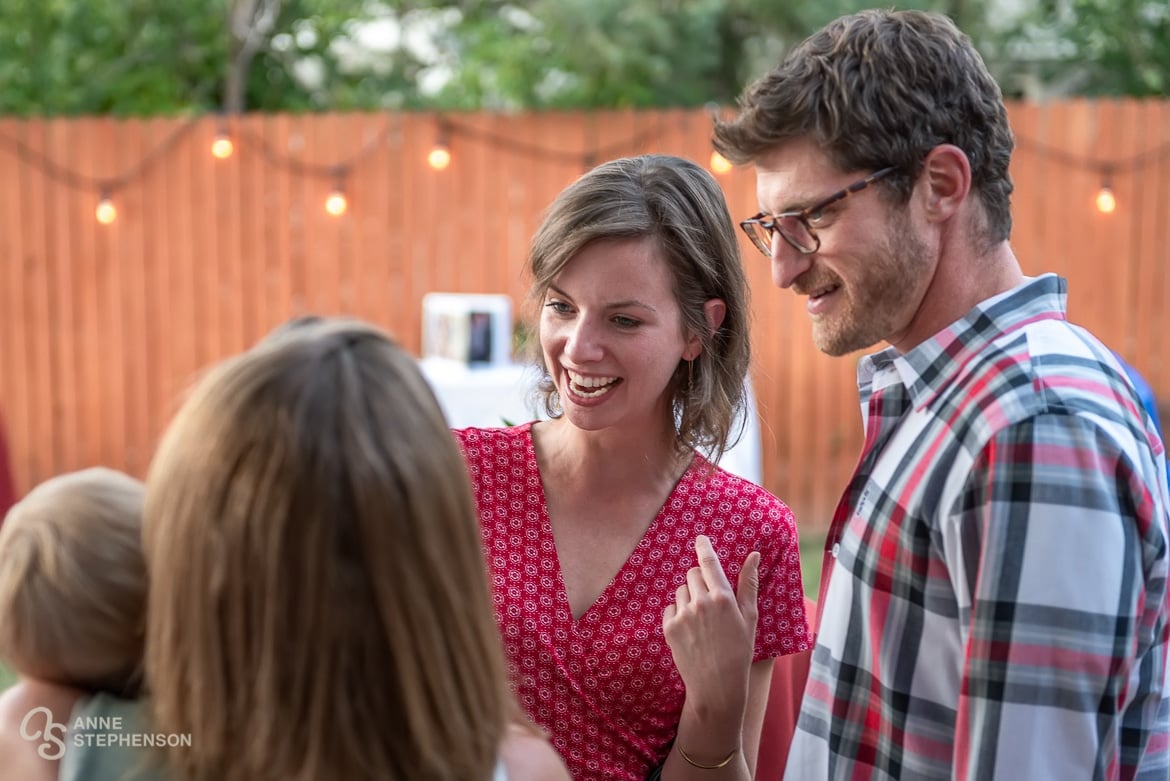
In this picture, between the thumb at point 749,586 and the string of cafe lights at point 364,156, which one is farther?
the string of cafe lights at point 364,156

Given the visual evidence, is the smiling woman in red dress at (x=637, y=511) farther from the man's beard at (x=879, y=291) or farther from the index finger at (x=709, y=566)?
the man's beard at (x=879, y=291)

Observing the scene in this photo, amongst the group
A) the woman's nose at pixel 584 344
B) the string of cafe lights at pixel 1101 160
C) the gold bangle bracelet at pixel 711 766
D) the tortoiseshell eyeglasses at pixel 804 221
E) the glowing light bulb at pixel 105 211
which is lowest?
the gold bangle bracelet at pixel 711 766

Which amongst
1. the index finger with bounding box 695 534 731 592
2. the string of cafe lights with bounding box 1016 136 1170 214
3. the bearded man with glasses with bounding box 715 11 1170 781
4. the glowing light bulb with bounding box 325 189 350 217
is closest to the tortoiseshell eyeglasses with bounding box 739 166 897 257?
the bearded man with glasses with bounding box 715 11 1170 781

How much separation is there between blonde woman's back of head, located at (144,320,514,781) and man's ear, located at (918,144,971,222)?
2.25 feet

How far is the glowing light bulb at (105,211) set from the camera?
21.7 feet

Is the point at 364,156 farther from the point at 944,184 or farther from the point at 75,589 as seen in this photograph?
the point at 75,589

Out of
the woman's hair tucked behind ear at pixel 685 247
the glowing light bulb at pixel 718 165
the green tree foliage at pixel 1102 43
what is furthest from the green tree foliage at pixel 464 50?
the woman's hair tucked behind ear at pixel 685 247

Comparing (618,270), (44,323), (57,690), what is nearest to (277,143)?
(44,323)

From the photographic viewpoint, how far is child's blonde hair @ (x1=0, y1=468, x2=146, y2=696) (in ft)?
3.65

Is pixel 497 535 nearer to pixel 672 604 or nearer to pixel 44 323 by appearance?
pixel 672 604

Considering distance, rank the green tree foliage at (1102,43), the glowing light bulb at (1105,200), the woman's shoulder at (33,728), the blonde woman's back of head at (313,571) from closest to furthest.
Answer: the blonde woman's back of head at (313,571)
the woman's shoulder at (33,728)
the glowing light bulb at (1105,200)
the green tree foliage at (1102,43)

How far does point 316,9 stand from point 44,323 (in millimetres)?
3742

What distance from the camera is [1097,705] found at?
110 centimetres

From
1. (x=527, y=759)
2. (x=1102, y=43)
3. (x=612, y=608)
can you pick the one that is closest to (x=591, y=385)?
(x=612, y=608)
